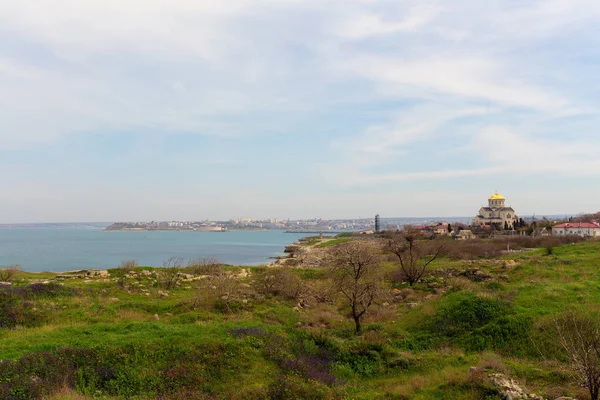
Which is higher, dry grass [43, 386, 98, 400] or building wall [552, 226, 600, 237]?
building wall [552, 226, 600, 237]

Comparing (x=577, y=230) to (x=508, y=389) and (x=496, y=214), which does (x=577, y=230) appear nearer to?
(x=496, y=214)

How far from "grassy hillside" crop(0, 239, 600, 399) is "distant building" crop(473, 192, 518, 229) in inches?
3065

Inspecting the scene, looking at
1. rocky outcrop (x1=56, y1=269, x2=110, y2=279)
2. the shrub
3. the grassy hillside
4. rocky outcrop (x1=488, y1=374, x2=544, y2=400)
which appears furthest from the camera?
rocky outcrop (x1=56, y1=269, x2=110, y2=279)

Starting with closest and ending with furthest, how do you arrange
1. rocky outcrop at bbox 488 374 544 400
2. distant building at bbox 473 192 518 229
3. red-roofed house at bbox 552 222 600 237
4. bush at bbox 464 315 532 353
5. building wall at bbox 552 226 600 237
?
rocky outcrop at bbox 488 374 544 400 → bush at bbox 464 315 532 353 → building wall at bbox 552 226 600 237 → red-roofed house at bbox 552 222 600 237 → distant building at bbox 473 192 518 229

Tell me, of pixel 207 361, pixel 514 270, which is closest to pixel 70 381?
pixel 207 361

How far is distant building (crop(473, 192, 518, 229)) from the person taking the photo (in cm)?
9400

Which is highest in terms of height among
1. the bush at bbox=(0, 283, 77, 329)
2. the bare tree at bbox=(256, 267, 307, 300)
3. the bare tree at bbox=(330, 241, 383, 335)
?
the bare tree at bbox=(330, 241, 383, 335)

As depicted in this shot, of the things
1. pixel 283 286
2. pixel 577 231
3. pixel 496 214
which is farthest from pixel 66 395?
pixel 496 214

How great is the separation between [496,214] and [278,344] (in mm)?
98082

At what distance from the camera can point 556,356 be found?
12.9 m

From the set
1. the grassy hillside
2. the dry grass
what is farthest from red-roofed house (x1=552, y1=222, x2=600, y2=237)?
the dry grass

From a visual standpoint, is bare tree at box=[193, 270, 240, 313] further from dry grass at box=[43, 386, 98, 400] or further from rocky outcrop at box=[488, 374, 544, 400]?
rocky outcrop at box=[488, 374, 544, 400]

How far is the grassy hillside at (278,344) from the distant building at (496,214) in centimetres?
7786

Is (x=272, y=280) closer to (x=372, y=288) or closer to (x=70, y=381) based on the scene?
(x=372, y=288)
